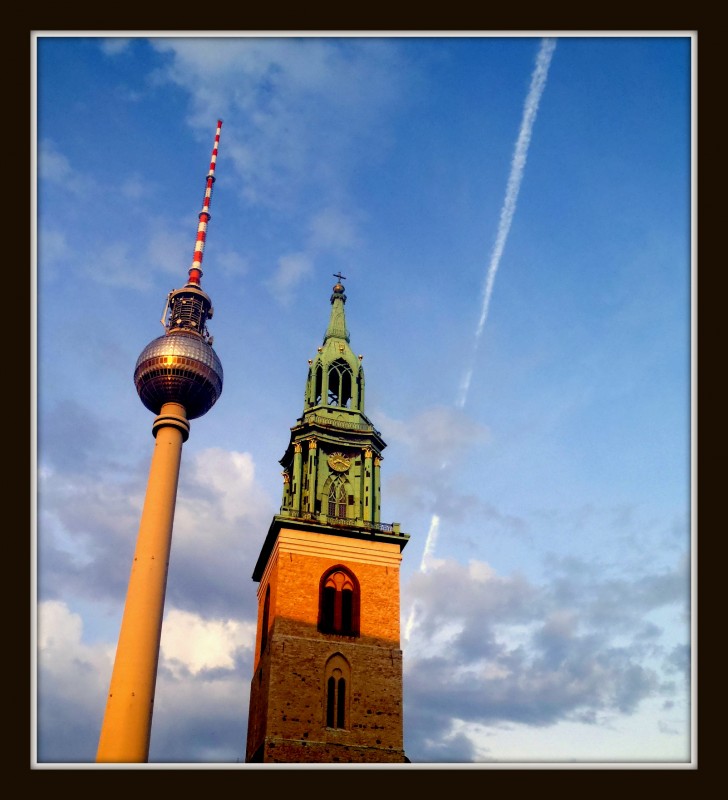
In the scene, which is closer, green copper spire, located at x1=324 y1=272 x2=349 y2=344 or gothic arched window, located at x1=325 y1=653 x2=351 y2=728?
gothic arched window, located at x1=325 y1=653 x2=351 y2=728

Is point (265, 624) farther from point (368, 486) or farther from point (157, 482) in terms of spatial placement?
point (157, 482)

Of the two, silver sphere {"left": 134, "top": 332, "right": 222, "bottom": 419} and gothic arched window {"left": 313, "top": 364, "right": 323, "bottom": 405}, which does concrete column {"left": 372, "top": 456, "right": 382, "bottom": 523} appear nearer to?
gothic arched window {"left": 313, "top": 364, "right": 323, "bottom": 405}

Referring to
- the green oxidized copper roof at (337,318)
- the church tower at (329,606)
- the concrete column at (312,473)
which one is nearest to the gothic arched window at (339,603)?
the church tower at (329,606)

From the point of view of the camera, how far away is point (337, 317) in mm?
81375

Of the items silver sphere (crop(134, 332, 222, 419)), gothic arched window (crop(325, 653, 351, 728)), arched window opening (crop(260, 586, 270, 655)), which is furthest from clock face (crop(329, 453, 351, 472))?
silver sphere (crop(134, 332, 222, 419))

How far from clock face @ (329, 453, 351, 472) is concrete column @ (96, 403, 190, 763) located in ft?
45.6

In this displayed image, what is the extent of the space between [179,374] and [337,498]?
20.7m

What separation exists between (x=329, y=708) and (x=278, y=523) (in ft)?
44.2

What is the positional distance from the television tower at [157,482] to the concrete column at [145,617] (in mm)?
68

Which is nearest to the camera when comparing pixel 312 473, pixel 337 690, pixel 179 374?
pixel 337 690

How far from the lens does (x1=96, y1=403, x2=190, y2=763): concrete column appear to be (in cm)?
5991

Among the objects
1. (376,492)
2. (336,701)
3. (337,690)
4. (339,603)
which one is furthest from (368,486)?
(336,701)

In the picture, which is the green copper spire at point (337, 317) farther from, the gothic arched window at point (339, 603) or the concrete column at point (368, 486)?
the gothic arched window at point (339, 603)

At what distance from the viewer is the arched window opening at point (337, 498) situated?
222 ft
